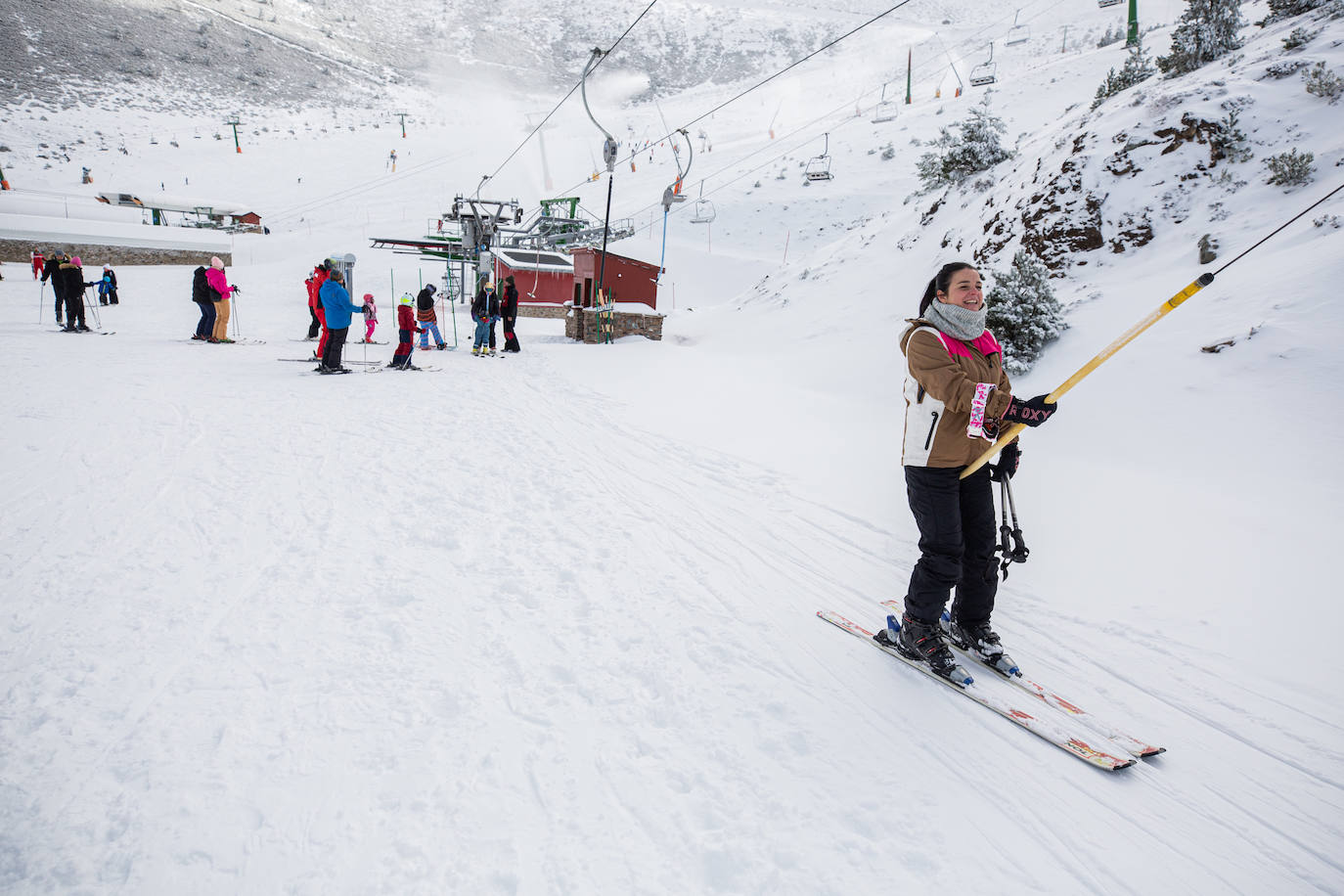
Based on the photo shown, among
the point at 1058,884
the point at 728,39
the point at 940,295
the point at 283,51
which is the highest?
the point at 728,39

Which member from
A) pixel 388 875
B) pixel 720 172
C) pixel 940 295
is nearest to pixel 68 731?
pixel 388 875

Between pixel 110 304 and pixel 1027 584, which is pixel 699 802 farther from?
pixel 110 304

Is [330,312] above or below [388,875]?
above

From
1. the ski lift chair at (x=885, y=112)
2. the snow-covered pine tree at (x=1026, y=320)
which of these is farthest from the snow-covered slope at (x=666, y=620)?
the ski lift chair at (x=885, y=112)

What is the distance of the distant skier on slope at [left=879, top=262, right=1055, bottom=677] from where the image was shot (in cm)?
276

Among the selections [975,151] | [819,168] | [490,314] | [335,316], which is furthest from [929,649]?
[819,168]

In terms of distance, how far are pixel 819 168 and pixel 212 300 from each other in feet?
105

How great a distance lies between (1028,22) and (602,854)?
9020 centimetres

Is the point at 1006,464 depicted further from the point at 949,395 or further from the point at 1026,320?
the point at 1026,320

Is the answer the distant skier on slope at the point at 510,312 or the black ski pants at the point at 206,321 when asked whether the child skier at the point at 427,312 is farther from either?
the black ski pants at the point at 206,321

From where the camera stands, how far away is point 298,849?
1.90m

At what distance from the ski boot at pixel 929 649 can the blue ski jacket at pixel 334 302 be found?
32.0 ft

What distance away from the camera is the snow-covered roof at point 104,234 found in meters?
25.9

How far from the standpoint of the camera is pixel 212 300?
1236cm
